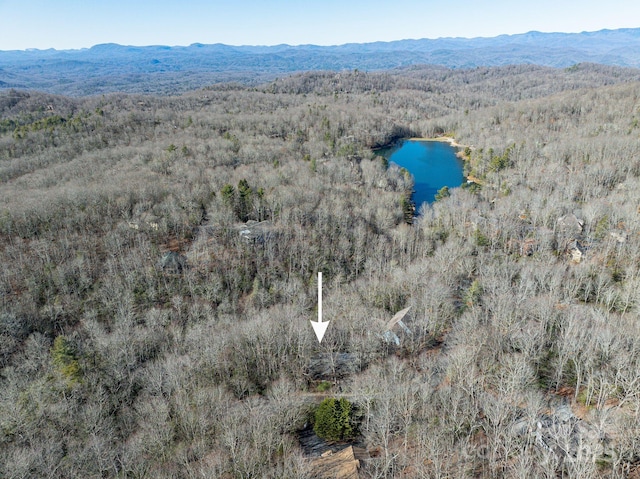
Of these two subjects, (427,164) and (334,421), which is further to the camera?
(427,164)

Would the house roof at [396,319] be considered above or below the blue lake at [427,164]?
below

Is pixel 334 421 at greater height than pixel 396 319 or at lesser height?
lesser

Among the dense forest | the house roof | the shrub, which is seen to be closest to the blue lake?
the dense forest

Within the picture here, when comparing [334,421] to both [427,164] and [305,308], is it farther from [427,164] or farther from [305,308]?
[427,164]

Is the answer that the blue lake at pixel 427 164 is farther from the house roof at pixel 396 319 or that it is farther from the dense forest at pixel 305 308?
the house roof at pixel 396 319

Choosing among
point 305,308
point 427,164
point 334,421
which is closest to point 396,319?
point 305,308

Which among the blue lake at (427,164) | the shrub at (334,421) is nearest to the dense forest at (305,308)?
the shrub at (334,421)
